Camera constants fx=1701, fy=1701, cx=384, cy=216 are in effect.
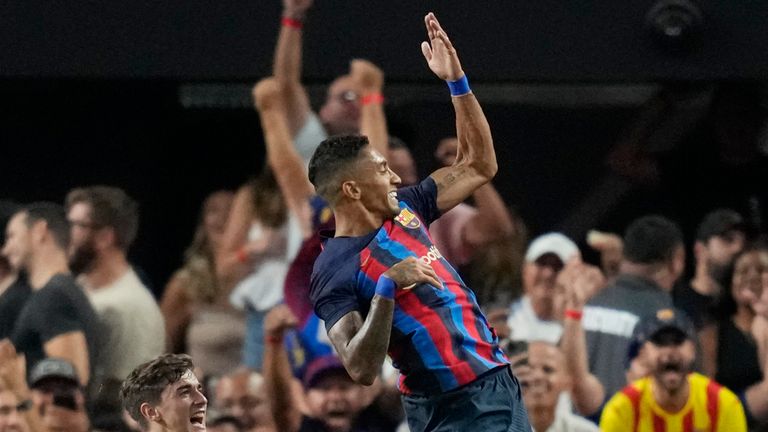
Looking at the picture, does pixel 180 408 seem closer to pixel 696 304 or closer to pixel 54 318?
pixel 54 318

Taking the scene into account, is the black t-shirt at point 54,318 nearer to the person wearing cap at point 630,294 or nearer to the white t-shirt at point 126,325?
the white t-shirt at point 126,325

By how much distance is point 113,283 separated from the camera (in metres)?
7.45

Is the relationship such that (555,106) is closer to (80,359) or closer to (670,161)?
(670,161)

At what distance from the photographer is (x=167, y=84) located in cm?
883

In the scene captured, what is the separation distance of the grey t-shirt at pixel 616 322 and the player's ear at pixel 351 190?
7.48ft

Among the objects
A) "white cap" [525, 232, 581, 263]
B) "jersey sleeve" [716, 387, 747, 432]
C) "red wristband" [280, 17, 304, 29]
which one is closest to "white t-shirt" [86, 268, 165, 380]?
"red wristband" [280, 17, 304, 29]

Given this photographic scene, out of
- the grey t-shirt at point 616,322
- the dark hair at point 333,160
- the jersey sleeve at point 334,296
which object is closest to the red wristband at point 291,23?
the grey t-shirt at point 616,322

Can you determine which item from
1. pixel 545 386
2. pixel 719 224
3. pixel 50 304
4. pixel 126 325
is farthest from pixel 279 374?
pixel 719 224

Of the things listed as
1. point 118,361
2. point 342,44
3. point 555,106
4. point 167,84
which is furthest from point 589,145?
point 118,361

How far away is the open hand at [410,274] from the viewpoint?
16.4ft

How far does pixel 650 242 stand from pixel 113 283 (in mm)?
2348

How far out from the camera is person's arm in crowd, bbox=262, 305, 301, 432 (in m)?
6.98

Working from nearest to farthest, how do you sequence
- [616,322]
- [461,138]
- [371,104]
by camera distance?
1. [461,138]
2. [616,322]
3. [371,104]

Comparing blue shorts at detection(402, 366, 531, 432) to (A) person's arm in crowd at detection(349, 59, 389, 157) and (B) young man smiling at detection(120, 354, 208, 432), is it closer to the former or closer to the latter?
(B) young man smiling at detection(120, 354, 208, 432)
